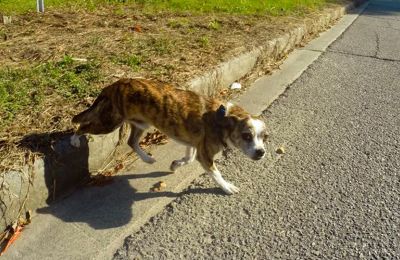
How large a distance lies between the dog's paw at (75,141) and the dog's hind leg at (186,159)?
0.81 metres

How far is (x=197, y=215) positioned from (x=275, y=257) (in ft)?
2.12

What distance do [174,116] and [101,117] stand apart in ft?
1.86

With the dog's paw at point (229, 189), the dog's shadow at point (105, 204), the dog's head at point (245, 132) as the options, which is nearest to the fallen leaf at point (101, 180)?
the dog's shadow at point (105, 204)

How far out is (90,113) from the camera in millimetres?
3398

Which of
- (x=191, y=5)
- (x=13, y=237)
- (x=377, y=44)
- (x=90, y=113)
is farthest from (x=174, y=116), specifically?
(x=377, y=44)

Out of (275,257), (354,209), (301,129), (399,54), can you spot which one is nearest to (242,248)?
(275,257)

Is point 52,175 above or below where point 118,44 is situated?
below

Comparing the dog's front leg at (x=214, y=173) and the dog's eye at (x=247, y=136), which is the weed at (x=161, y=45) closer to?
the dog's front leg at (x=214, y=173)

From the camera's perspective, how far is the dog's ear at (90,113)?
3389 millimetres

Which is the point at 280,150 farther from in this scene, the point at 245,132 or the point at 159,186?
the point at 159,186

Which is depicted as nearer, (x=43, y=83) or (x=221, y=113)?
(x=221, y=113)

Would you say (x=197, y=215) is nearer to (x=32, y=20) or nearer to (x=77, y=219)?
(x=77, y=219)

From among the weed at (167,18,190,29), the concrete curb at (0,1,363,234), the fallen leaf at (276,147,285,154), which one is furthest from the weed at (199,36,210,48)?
the fallen leaf at (276,147,285,154)

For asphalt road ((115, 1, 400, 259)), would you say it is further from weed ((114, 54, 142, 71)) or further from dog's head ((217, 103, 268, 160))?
weed ((114, 54, 142, 71))
